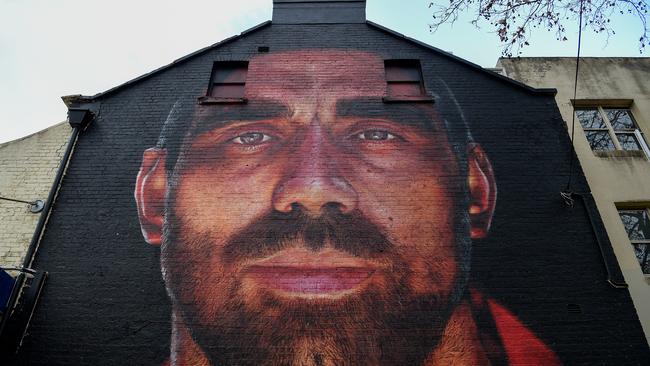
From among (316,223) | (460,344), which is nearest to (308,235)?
(316,223)

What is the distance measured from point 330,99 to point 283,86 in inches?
45.2

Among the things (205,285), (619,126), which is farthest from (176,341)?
(619,126)

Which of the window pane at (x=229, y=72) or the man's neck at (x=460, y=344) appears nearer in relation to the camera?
the man's neck at (x=460, y=344)

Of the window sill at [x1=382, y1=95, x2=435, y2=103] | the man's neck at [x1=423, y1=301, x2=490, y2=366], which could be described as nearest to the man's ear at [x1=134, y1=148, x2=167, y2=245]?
the window sill at [x1=382, y1=95, x2=435, y2=103]

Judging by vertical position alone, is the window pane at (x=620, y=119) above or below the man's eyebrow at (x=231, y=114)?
above

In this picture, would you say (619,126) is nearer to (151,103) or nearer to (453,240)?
(453,240)

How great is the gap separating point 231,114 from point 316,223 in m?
3.17

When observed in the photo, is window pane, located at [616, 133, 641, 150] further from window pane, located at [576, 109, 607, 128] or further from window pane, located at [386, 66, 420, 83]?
window pane, located at [386, 66, 420, 83]

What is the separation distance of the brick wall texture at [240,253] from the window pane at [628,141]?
2.19 metres

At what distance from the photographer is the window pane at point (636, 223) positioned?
791 centimetres

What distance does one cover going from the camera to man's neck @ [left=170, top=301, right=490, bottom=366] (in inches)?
234

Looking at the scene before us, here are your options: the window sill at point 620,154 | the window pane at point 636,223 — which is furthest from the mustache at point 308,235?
the window sill at point 620,154

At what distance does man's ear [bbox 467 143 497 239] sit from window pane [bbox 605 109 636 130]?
14.3ft

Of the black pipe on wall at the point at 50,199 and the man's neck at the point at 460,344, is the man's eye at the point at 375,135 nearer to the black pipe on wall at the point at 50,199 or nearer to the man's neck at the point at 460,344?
the man's neck at the point at 460,344
